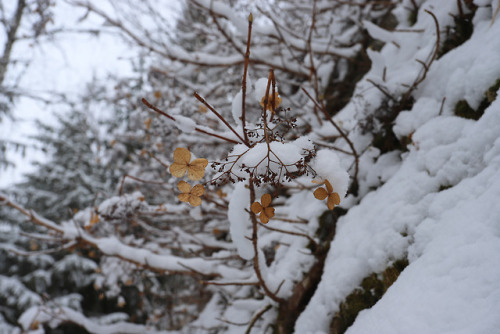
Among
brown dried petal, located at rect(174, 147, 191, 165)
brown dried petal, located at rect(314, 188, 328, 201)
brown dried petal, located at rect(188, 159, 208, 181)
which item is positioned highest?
brown dried petal, located at rect(174, 147, 191, 165)

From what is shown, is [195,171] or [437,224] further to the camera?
[437,224]

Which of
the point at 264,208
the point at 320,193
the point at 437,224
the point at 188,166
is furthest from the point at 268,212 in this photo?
the point at 437,224

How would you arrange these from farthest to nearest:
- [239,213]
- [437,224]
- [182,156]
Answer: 1. [239,213]
2. [437,224]
3. [182,156]

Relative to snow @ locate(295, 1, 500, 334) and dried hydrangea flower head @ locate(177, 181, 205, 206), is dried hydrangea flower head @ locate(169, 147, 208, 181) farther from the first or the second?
snow @ locate(295, 1, 500, 334)

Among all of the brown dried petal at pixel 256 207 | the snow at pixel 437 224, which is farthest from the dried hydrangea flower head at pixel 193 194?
the snow at pixel 437 224

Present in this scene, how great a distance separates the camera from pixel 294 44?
105 inches

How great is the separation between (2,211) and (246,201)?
33.2 ft

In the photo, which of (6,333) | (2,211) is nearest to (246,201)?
(6,333)

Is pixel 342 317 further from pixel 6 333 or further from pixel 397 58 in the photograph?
pixel 6 333

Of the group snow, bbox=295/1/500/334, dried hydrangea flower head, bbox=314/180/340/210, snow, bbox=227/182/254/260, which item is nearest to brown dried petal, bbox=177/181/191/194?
dried hydrangea flower head, bbox=314/180/340/210

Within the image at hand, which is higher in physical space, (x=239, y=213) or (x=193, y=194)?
(x=239, y=213)

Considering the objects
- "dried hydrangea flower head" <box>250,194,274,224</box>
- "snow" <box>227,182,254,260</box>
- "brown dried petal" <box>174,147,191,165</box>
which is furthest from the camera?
"snow" <box>227,182,254,260</box>

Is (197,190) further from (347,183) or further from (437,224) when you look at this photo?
(437,224)

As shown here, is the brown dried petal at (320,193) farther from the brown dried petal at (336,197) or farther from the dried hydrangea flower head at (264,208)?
the dried hydrangea flower head at (264,208)
